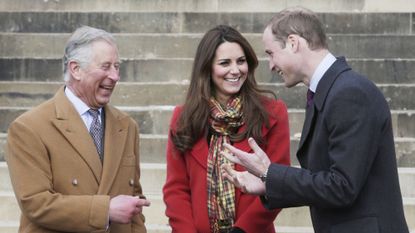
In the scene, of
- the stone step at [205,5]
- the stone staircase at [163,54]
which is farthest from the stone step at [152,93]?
the stone step at [205,5]

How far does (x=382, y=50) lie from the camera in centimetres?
843

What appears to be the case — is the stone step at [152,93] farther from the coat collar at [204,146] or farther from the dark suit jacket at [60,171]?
the dark suit jacket at [60,171]

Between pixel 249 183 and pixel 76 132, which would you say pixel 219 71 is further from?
pixel 249 183

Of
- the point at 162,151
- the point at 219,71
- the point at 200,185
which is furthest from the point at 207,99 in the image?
the point at 162,151

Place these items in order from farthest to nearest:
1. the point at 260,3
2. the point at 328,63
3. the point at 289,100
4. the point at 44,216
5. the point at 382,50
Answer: the point at 260,3, the point at 382,50, the point at 289,100, the point at 44,216, the point at 328,63

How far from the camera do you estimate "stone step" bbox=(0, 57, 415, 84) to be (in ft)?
26.3

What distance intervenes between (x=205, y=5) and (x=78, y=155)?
623cm

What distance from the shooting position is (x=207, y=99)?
427cm

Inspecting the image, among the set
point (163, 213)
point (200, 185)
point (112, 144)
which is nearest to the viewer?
point (112, 144)

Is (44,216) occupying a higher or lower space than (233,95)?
lower

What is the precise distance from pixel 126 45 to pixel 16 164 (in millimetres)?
5169

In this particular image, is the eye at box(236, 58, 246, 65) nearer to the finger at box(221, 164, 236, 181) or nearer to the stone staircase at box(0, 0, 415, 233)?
the finger at box(221, 164, 236, 181)

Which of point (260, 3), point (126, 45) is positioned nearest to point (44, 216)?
point (126, 45)

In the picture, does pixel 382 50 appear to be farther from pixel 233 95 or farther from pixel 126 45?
pixel 233 95
